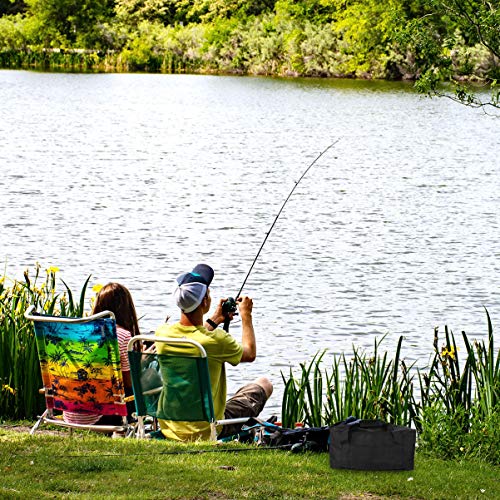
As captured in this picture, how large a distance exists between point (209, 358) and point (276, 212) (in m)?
14.7

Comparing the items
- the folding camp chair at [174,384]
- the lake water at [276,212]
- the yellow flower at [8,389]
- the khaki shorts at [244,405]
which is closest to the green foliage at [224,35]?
the lake water at [276,212]

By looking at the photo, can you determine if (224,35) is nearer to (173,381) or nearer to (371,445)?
(173,381)

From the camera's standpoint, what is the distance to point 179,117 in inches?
1618

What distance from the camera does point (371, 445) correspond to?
5258 mm

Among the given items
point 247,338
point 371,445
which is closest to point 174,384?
point 247,338

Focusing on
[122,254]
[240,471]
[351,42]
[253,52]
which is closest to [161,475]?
[240,471]

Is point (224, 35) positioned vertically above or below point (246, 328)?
→ above

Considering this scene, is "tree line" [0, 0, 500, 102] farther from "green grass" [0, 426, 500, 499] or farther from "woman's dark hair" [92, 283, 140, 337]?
"green grass" [0, 426, 500, 499]

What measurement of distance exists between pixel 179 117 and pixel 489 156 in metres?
14.0

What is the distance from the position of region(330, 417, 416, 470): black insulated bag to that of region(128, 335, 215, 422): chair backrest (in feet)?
2.43

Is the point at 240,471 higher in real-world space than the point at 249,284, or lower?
higher

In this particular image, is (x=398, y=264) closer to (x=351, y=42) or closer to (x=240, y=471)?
Answer: (x=240, y=471)

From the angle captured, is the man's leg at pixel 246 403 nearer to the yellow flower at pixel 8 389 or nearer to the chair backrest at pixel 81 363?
the chair backrest at pixel 81 363

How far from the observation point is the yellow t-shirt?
588 centimetres
